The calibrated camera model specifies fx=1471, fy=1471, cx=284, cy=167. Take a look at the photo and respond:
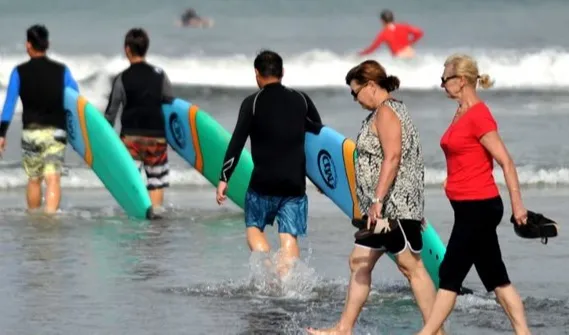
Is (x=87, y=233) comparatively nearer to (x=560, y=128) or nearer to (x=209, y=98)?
(x=560, y=128)

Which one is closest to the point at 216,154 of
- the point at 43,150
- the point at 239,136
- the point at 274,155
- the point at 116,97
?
the point at 116,97

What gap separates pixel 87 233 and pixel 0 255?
118cm

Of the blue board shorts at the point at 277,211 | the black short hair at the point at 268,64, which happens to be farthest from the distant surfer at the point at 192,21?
the black short hair at the point at 268,64

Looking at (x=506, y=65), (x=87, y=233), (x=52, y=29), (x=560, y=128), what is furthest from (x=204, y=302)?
(x=52, y=29)

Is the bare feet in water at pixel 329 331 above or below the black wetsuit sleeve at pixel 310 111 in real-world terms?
below

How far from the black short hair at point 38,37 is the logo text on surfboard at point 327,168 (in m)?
3.13

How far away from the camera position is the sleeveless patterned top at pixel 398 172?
6.82 m

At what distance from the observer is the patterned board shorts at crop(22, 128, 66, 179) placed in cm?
1177

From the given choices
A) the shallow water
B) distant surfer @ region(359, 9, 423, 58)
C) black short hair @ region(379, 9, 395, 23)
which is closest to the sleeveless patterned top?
the shallow water

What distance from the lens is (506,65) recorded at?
107ft

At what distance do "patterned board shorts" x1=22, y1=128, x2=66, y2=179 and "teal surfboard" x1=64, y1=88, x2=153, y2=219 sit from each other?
0.73 feet

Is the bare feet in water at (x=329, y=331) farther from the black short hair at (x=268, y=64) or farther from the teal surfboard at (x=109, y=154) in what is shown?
the teal surfboard at (x=109, y=154)

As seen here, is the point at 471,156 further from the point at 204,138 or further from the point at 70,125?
the point at 70,125

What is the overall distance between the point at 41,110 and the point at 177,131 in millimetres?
1181
